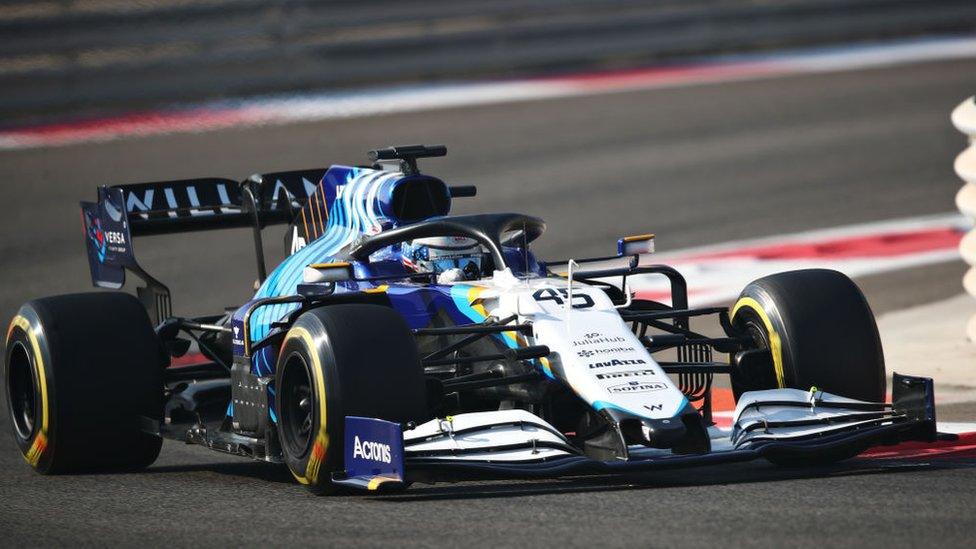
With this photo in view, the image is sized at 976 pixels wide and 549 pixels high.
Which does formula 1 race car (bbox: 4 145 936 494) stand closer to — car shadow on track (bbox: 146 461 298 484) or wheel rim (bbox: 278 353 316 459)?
wheel rim (bbox: 278 353 316 459)

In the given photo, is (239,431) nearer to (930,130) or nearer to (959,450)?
(959,450)

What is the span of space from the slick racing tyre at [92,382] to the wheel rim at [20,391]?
31 cm

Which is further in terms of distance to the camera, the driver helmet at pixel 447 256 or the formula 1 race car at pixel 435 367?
the driver helmet at pixel 447 256

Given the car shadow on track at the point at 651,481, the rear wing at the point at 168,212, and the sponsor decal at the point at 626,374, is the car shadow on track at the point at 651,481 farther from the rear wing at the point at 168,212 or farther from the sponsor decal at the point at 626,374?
the rear wing at the point at 168,212

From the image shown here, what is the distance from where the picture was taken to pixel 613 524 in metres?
6.58

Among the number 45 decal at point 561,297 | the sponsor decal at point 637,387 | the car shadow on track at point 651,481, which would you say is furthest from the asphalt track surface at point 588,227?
the number 45 decal at point 561,297

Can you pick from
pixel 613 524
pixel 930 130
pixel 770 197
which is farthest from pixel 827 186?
pixel 613 524

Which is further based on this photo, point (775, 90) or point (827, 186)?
point (775, 90)

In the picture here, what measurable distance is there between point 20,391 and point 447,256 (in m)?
2.57

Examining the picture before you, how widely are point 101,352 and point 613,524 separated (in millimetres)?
3498

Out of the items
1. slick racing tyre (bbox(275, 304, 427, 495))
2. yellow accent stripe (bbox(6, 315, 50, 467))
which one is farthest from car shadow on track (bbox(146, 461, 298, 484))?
slick racing tyre (bbox(275, 304, 427, 495))

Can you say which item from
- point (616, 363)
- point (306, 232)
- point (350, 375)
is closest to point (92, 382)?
point (306, 232)

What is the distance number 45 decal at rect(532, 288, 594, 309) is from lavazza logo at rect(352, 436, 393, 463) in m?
1.16

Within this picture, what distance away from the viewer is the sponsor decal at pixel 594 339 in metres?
7.70
